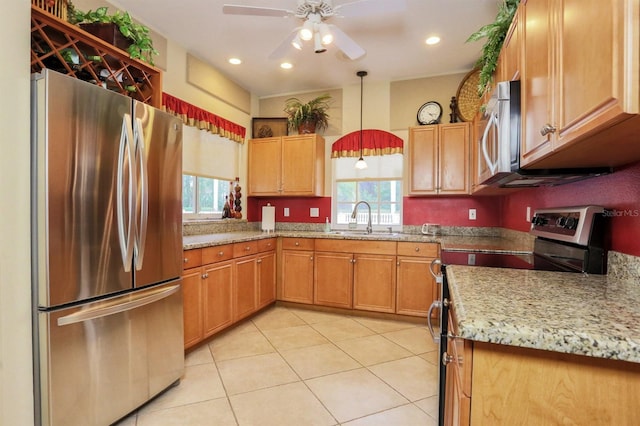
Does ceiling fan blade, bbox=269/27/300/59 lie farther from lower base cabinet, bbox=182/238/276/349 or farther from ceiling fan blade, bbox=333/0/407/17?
lower base cabinet, bbox=182/238/276/349

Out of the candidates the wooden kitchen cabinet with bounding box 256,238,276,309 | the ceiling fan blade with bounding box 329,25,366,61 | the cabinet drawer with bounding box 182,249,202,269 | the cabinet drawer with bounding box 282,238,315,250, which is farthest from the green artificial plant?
the wooden kitchen cabinet with bounding box 256,238,276,309

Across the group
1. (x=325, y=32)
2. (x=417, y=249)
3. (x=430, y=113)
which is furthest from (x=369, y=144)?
(x=325, y=32)

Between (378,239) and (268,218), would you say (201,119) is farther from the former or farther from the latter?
(378,239)

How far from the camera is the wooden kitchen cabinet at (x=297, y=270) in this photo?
11.5 ft

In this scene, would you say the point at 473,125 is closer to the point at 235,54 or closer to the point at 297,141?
the point at 297,141

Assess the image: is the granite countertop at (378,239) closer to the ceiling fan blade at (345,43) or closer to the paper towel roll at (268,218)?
the paper towel roll at (268,218)

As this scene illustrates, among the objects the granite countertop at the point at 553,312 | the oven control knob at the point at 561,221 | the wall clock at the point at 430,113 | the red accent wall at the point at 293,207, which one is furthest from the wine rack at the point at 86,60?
the wall clock at the point at 430,113

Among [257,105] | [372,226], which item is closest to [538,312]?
[372,226]

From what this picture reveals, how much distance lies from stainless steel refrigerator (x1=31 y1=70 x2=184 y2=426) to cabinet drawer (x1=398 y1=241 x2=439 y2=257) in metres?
2.15

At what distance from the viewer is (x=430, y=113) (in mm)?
3598

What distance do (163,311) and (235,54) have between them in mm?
2570

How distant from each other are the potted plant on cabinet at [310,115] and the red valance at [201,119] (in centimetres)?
68

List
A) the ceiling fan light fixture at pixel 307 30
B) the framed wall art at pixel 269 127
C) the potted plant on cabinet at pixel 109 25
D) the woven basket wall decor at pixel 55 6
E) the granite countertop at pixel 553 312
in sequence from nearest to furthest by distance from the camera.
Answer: the granite countertop at pixel 553 312 → the woven basket wall decor at pixel 55 6 → the potted plant on cabinet at pixel 109 25 → the ceiling fan light fixture at pixel 307 30 → the framed wall art at pixel 269 127

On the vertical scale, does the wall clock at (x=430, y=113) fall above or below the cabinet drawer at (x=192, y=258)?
above
